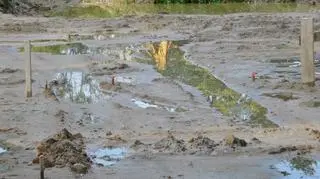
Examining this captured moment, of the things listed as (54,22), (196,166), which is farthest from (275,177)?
(54,22)

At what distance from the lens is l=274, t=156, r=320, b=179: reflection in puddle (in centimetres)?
691

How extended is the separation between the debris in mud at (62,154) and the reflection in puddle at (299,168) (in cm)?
215

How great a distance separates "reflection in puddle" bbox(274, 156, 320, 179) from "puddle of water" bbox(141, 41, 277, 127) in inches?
85.8

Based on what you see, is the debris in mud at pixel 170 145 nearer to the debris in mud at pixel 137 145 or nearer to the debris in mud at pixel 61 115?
the debris in mud at pixel 137 145

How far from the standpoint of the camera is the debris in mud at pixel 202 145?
7913 mm

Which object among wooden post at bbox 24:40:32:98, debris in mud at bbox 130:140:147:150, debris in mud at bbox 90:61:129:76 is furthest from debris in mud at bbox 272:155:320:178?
debris in mud at bbox 90:61:129:76

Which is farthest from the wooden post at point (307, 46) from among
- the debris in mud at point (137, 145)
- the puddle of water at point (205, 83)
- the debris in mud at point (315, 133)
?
the debris in mud at point (137, 145)

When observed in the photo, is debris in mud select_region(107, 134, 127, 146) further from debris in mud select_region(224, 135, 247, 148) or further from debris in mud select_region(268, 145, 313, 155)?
debris in mud select_region(268, 145, 313, 155)

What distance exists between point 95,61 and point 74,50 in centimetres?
286

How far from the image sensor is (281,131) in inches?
356

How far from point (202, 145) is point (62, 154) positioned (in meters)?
1.79

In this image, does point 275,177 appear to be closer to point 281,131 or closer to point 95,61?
point 281,131

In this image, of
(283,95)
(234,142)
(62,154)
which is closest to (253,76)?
(283,95)

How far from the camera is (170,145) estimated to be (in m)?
8.17
